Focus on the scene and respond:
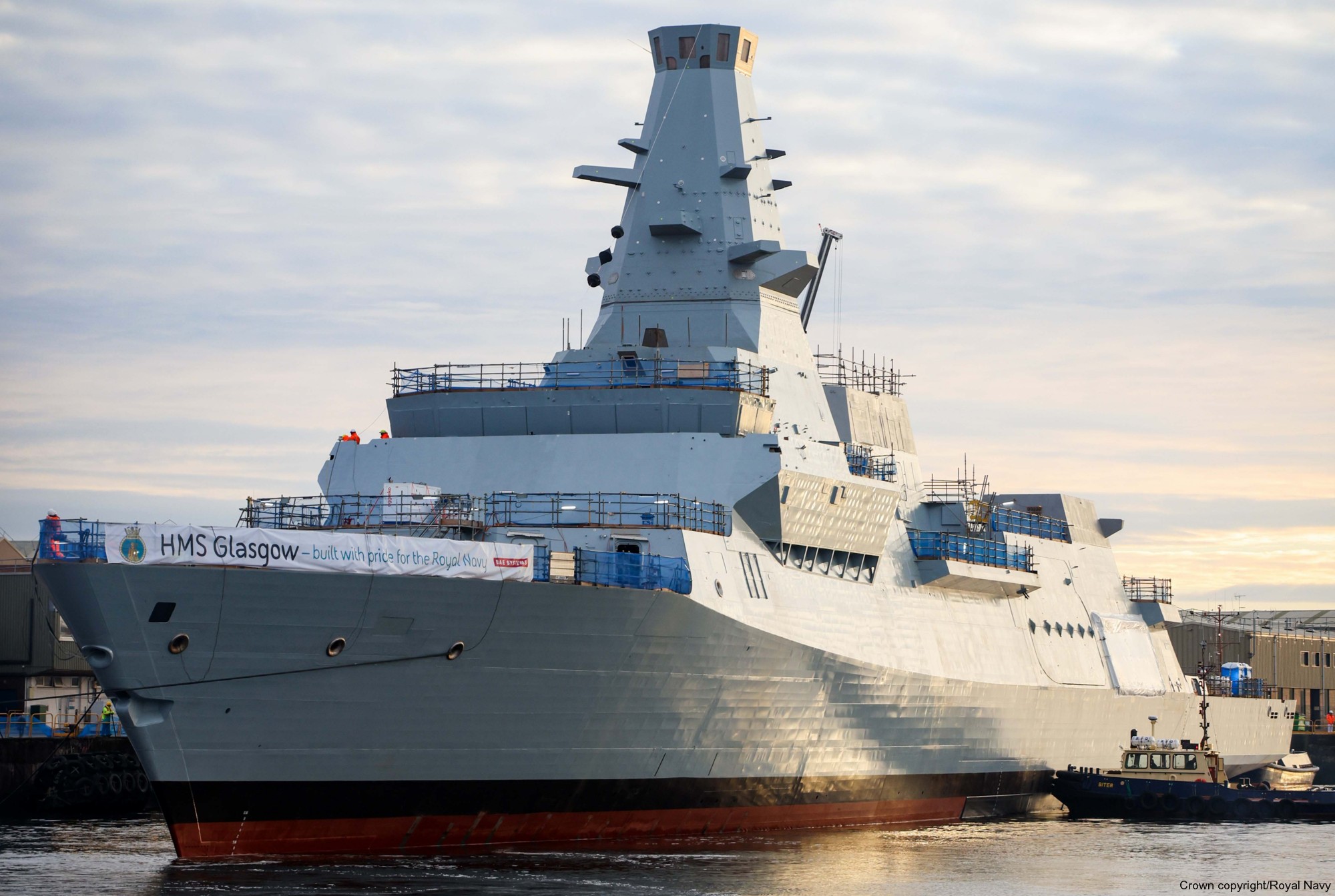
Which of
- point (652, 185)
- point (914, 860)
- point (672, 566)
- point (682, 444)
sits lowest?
point (914, 860)

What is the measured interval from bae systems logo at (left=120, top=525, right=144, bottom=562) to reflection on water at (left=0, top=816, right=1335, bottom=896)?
15.7 feet

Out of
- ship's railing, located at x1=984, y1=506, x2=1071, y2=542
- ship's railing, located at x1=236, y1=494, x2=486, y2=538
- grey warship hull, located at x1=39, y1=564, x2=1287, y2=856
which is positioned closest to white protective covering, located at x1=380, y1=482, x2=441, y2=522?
ship's railing, located at x1=236, y1=494, x2=486, y2=538

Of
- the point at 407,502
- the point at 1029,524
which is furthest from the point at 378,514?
the point at 1029,524

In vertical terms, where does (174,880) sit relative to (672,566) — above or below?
below

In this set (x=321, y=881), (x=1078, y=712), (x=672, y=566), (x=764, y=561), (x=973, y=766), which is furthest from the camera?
(x=1078, y=712)

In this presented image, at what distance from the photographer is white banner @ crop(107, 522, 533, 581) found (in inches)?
986

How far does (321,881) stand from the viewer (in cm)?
2488

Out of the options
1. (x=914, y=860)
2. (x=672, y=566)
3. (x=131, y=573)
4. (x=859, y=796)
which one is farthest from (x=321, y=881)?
(x=859, y=796)

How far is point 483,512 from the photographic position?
31.0 meters

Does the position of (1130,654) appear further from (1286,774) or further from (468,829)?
(468,829)

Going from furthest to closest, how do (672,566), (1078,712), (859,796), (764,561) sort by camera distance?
(1078,712)
(859,796)
(764,561)
(672,566)

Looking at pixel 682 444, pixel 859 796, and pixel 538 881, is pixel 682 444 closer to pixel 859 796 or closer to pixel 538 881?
pixel 859 796

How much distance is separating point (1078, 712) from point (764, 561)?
1479 centimetres

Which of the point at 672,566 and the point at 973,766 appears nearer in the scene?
the point at 672,566
